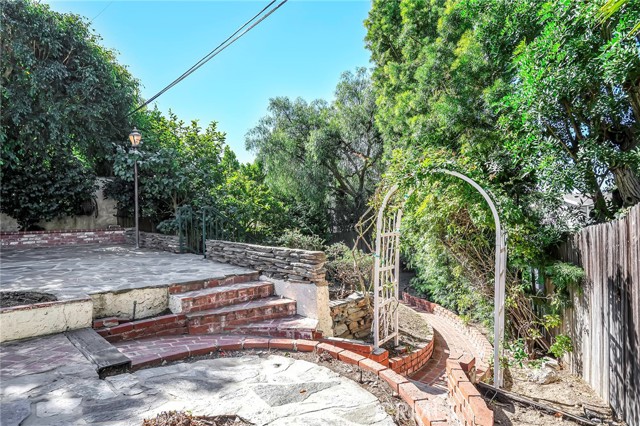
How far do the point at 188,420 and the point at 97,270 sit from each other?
4192mm

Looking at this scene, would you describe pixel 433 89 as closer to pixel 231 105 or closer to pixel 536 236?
pixel 536 236

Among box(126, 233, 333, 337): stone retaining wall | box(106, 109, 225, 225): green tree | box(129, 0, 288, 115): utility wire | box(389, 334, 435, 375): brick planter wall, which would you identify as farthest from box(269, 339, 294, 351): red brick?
box(106, 109, 225, 225): green tree

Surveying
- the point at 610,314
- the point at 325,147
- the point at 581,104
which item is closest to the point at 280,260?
the point at 610,314

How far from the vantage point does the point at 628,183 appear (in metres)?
3.82

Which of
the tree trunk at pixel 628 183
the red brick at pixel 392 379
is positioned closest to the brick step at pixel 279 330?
the red brick at pixel 392 379

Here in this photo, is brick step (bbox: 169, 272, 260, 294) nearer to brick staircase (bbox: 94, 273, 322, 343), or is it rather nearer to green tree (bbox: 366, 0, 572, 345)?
brick staircase (bbox: 94, 273, 322, 343)

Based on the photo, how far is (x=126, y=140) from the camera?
1016cm

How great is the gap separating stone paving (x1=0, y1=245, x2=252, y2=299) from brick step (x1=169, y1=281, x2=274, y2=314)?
12.1 inches

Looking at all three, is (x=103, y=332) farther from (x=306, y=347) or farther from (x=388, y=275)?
(x=388, y=275)

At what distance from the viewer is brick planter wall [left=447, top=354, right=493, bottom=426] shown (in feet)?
6.17

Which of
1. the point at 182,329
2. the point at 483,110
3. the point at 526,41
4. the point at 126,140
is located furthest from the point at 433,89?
the point at 126,140

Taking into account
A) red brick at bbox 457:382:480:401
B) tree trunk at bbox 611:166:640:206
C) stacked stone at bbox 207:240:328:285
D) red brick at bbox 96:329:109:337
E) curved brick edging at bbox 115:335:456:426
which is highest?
tree trunk at bbox 611:166:640:206

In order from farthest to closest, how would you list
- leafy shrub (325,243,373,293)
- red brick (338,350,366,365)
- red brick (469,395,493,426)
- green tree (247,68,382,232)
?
green tree (247,68,382,232), leafy shrub (325,243,373,293), red brick (338,350,366,365), red brick (469,395,493,426)

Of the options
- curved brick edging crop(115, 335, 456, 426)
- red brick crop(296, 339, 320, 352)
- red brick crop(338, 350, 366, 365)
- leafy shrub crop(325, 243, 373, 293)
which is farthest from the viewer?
leafy shrub crop(325, 243, 373, 293)
